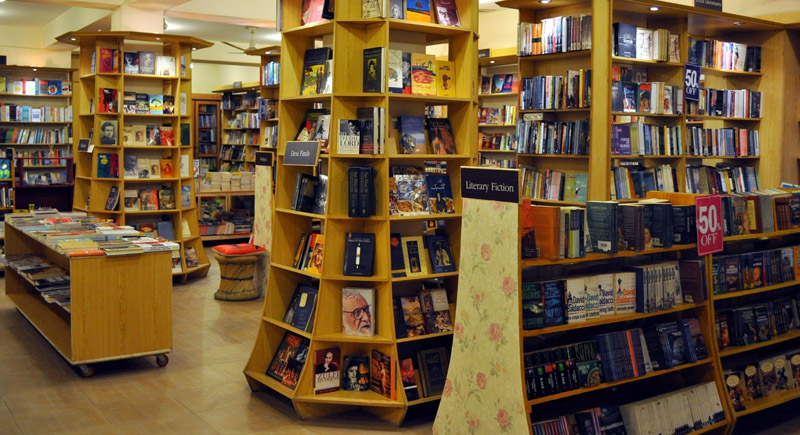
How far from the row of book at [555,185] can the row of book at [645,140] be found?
39 centimetres

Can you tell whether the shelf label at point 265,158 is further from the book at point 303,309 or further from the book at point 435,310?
the book at point 435,310

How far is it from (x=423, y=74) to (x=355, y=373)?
190 centimetres

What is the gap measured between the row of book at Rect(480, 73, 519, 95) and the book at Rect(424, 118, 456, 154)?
18.5 ft

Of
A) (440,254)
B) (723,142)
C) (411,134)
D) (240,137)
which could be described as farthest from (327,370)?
(240,137)

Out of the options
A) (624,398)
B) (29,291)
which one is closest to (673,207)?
(624,398)

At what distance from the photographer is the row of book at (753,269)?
14.6ft

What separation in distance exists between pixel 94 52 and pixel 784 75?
762 cm

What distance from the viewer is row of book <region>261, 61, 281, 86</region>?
10309mm

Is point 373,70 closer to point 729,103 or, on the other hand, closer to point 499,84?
point 729,103

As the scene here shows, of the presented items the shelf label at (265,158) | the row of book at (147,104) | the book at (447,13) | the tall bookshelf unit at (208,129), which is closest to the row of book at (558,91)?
the book at (447,13)

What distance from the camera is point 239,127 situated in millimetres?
15664

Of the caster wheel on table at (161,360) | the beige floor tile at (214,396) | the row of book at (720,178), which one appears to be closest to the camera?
the beige floor tile at (214,396)

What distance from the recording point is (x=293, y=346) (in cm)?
489

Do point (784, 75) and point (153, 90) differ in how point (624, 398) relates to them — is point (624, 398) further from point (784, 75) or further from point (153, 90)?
point (153, 90)
